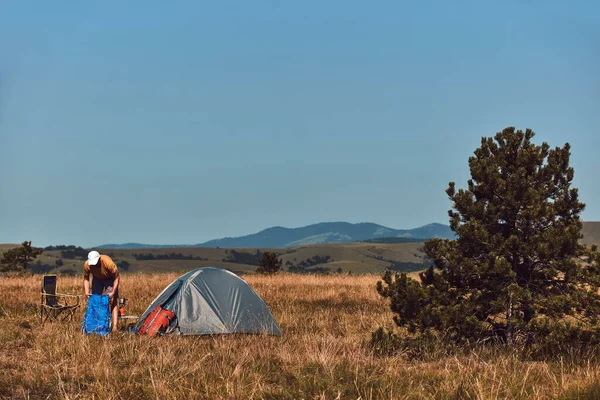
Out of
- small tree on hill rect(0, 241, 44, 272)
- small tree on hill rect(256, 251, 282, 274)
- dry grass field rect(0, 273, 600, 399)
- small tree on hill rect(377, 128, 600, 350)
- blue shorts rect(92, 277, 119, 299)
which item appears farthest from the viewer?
small tree on hill rect(0, 241, 44, 272)

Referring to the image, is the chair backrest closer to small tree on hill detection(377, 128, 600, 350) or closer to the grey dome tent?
the grey dome tent

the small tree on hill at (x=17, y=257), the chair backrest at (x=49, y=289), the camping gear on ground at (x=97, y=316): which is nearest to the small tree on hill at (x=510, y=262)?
the camping gear on ground at (x=97, y=316)

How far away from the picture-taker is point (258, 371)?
9.41 meters

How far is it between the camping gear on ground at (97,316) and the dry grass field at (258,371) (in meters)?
0.46

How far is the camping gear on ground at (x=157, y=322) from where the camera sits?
14.2 metres

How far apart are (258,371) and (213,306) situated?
642 cm

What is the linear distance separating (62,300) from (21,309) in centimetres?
259

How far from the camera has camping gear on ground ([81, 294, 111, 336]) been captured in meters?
14.0

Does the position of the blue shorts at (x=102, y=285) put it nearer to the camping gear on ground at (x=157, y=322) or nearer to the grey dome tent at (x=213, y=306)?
the camping gear on ground at (x=157, y=322)

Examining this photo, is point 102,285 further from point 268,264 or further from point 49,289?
point 268,264

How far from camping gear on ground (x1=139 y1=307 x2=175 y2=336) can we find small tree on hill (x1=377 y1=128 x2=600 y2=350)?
17.6 ft

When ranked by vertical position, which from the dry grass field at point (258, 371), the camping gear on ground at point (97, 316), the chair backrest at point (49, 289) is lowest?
the dry grass field at point (258, 371)

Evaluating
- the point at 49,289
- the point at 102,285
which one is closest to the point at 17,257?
the point at 49,289

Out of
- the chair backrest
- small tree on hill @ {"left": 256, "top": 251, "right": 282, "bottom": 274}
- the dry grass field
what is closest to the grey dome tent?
the dry grass field
